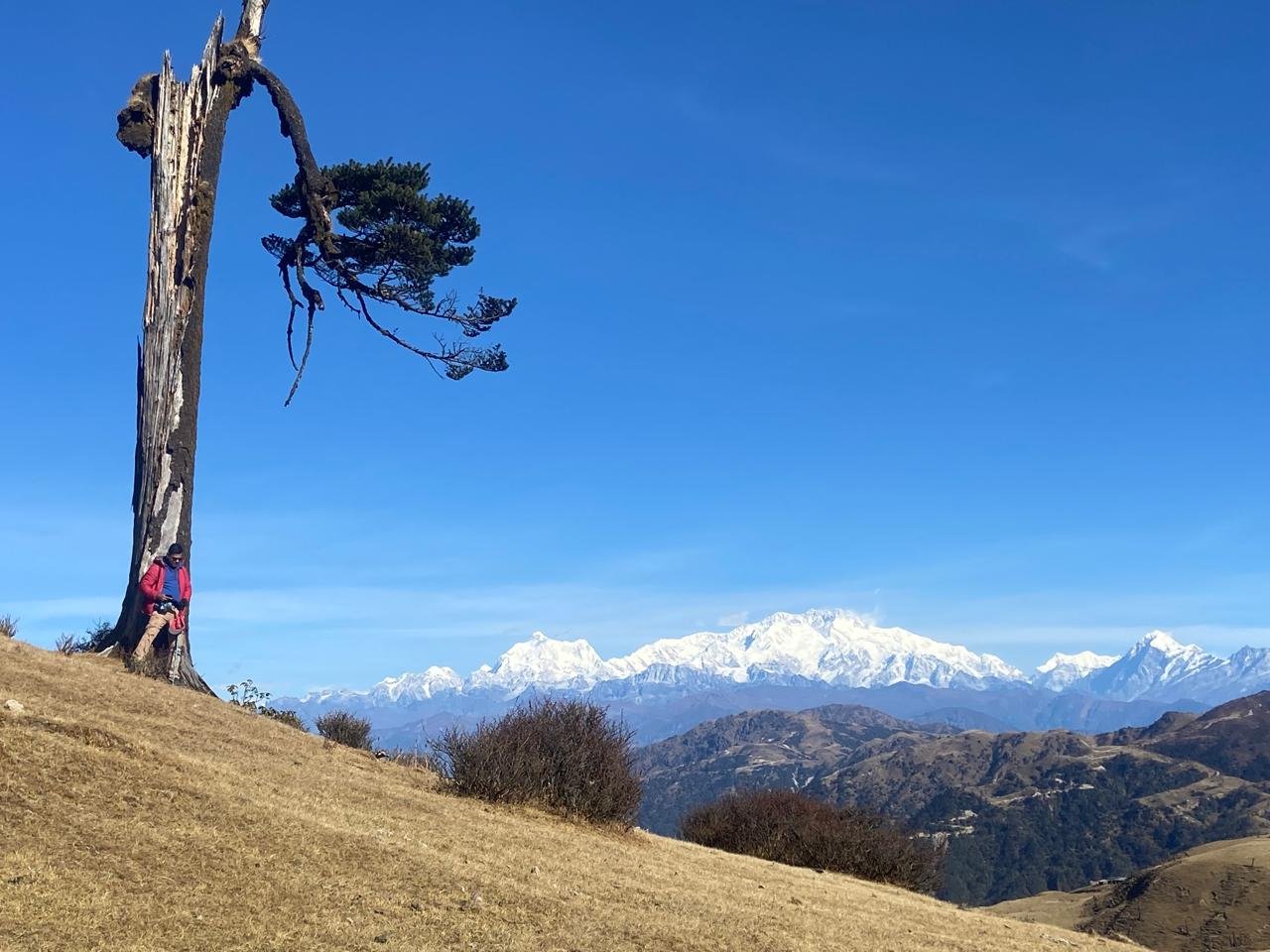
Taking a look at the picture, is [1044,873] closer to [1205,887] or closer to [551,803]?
[1205,887]

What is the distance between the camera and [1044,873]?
187125mm

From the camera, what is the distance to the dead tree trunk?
748 inches

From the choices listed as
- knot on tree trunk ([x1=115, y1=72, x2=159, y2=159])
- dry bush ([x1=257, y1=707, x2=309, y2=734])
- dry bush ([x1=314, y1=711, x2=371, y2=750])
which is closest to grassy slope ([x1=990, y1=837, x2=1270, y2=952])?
dry bush ([x1=314, y1=711, x2=371, y2=750])

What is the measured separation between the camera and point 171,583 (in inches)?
705

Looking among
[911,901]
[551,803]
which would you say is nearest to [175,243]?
[551,803]

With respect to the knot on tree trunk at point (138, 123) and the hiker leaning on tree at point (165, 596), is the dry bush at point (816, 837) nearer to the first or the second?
the hiker leaning on tree at point (165, 596)

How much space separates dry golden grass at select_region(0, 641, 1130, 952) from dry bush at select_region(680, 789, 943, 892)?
722 cm

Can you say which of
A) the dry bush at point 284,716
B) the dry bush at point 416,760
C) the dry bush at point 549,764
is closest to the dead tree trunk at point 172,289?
the dry bush at point 284,716

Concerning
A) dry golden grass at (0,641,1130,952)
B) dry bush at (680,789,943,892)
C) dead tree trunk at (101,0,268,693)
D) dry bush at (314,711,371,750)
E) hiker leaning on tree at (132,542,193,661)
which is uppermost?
dead tree trunk at (101,0,268,693)

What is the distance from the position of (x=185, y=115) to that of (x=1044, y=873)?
202m

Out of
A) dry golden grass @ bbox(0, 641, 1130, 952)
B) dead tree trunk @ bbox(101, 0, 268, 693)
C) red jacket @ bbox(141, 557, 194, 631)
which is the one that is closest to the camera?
dry golden grass @ bbox(0, 641, 1130, 952)

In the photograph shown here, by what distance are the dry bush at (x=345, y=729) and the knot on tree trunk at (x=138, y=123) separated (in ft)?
39.2

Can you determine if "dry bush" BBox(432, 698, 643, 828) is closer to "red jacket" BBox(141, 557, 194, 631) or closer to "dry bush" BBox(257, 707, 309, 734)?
"dry bush" BBox(257, 707, 309, 734)

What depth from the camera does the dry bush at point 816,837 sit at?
22953 mm
